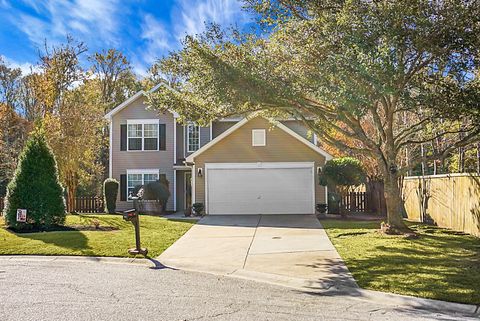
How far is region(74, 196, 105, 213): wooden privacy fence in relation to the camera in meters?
22.6

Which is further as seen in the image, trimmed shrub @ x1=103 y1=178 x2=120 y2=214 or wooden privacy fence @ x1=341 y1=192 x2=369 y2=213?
trimmed shrub @ x1=103 y1=178 x2=120 y2=214

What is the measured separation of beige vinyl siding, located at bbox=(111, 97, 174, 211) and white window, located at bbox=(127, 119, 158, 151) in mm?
230

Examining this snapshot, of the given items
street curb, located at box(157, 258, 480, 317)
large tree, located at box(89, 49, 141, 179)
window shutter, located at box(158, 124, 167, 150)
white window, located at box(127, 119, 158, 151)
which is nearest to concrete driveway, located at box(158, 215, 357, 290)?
street curb, located at box(157, 258, 480, 317)

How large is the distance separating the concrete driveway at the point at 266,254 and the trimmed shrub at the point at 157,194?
17.5 feet

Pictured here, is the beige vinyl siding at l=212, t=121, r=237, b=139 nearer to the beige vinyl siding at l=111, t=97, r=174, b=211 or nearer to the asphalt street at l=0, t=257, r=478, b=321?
the beige vinyl siding at l=111, t=97, r=174, b=211

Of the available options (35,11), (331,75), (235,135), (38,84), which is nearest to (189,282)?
(331,75)

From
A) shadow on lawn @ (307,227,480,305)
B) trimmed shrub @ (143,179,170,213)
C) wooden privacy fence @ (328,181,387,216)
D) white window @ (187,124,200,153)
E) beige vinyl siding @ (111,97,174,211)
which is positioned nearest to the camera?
shadow on lawn @ (307,227,480,305)

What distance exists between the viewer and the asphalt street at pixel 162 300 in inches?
219

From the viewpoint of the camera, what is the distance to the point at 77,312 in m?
5.62

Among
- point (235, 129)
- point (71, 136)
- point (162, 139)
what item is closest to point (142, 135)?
point (162, 139)

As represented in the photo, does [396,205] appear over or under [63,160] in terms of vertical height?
under

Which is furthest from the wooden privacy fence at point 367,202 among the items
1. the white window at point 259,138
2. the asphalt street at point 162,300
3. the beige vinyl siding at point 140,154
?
the asphalt street at point 162,300

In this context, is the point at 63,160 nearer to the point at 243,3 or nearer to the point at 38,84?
the point at 38,84

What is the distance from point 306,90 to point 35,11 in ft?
24.6
